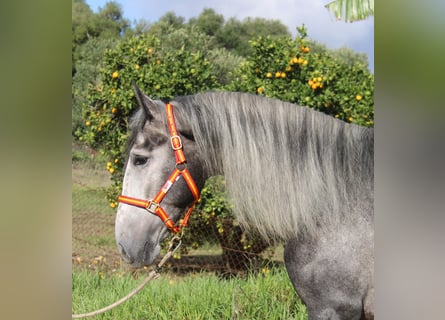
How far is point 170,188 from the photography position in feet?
5.80

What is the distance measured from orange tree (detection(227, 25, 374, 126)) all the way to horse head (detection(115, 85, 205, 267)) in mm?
2215

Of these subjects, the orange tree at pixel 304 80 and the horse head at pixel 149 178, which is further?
the orange tree at pixel 304 80

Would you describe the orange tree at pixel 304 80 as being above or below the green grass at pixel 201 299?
above

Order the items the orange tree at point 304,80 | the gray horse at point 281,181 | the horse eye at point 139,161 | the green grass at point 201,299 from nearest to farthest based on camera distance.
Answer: the gray horse at point 281,181 → the horse eye at point 139,161 → the green grass at point 201,299 → the orange tree at point 304,80

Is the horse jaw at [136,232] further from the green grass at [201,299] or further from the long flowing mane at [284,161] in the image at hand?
the green grass at [201,299]

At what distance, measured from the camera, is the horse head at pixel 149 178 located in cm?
176

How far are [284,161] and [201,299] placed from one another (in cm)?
194

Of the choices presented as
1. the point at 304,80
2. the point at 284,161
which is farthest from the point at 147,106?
the point at 304,80

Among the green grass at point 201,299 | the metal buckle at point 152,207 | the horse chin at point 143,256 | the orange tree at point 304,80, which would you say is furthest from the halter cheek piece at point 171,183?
the orange tree at point 304,80

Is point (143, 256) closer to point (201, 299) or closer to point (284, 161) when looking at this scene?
point (284, 161)

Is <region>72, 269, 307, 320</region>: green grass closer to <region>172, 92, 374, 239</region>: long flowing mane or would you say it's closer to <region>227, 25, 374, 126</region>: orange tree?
<region>227, 25, 374, 126</region>: orange tree

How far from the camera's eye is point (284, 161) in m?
1.76

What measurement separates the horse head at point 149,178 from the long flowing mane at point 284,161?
75 mm

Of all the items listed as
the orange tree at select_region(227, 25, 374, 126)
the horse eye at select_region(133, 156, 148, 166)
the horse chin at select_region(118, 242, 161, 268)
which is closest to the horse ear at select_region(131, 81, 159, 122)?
the horse eye at select_region(133, 156, 148, 166)
